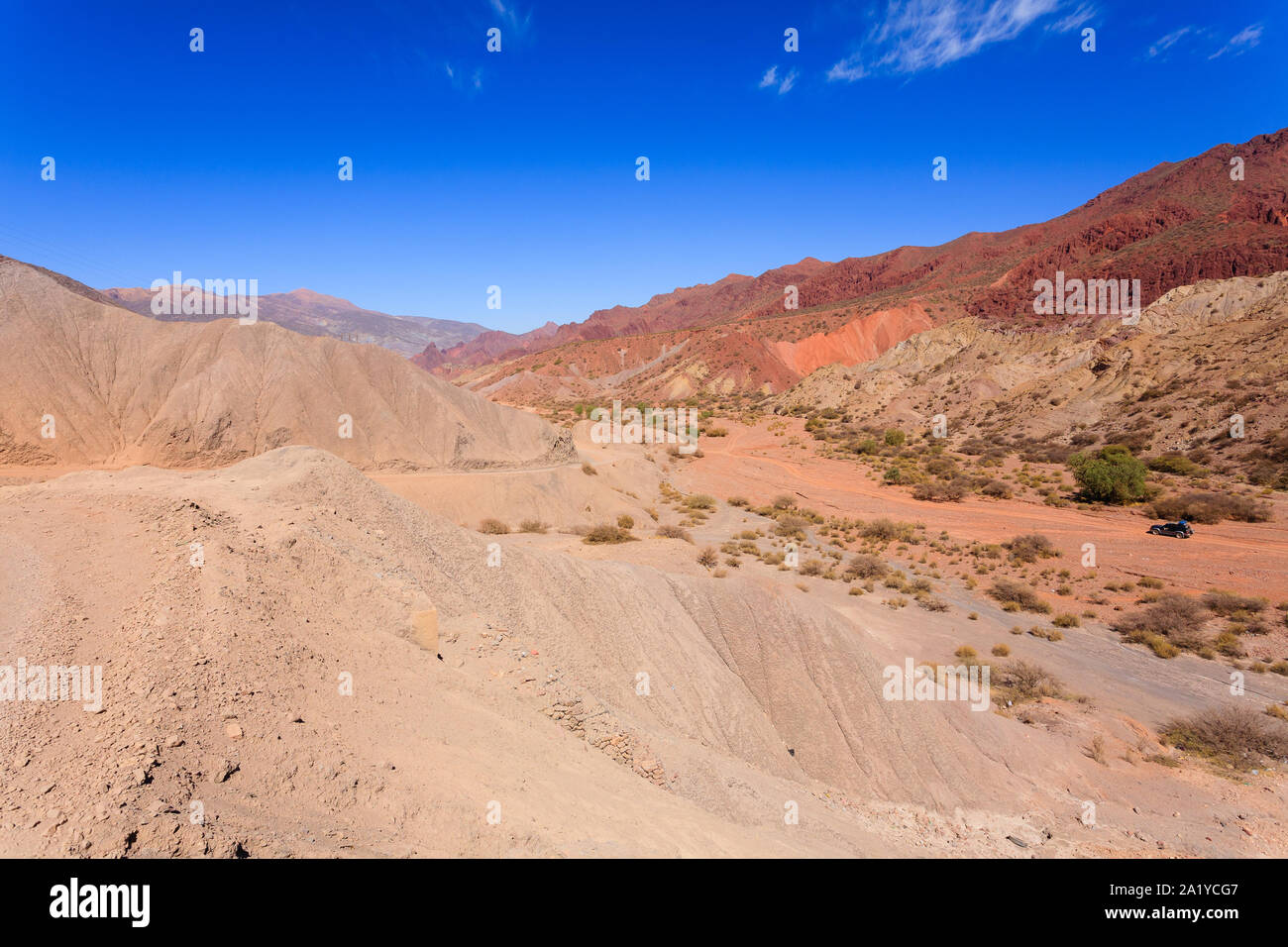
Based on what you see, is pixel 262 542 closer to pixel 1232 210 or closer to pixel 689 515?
pixel 689 515

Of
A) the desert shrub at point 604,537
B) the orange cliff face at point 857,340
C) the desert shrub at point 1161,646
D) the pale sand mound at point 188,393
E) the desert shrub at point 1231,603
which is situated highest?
the orange cliff face at point 857,340

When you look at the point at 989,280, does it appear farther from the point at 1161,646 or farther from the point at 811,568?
the point at 1161,646

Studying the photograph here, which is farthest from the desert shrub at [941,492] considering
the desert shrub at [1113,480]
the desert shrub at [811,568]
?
the desert shrub at [811,568]

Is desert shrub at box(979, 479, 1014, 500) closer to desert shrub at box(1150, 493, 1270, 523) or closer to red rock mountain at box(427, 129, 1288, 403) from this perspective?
desert shrub at box(1150, 493, 1270, 523)

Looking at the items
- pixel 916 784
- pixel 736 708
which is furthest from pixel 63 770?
pixel 916 784

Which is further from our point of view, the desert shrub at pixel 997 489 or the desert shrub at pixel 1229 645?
the desert shrub at pixel 997 489

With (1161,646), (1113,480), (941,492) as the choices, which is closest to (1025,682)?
(1161,646)

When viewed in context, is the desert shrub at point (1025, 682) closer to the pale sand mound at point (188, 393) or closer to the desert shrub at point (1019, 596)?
the desert shrub at point (1019, 596)

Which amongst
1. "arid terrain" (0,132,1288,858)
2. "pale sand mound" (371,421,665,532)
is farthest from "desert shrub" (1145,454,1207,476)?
"pale sand mound" (371,421,665,532)
